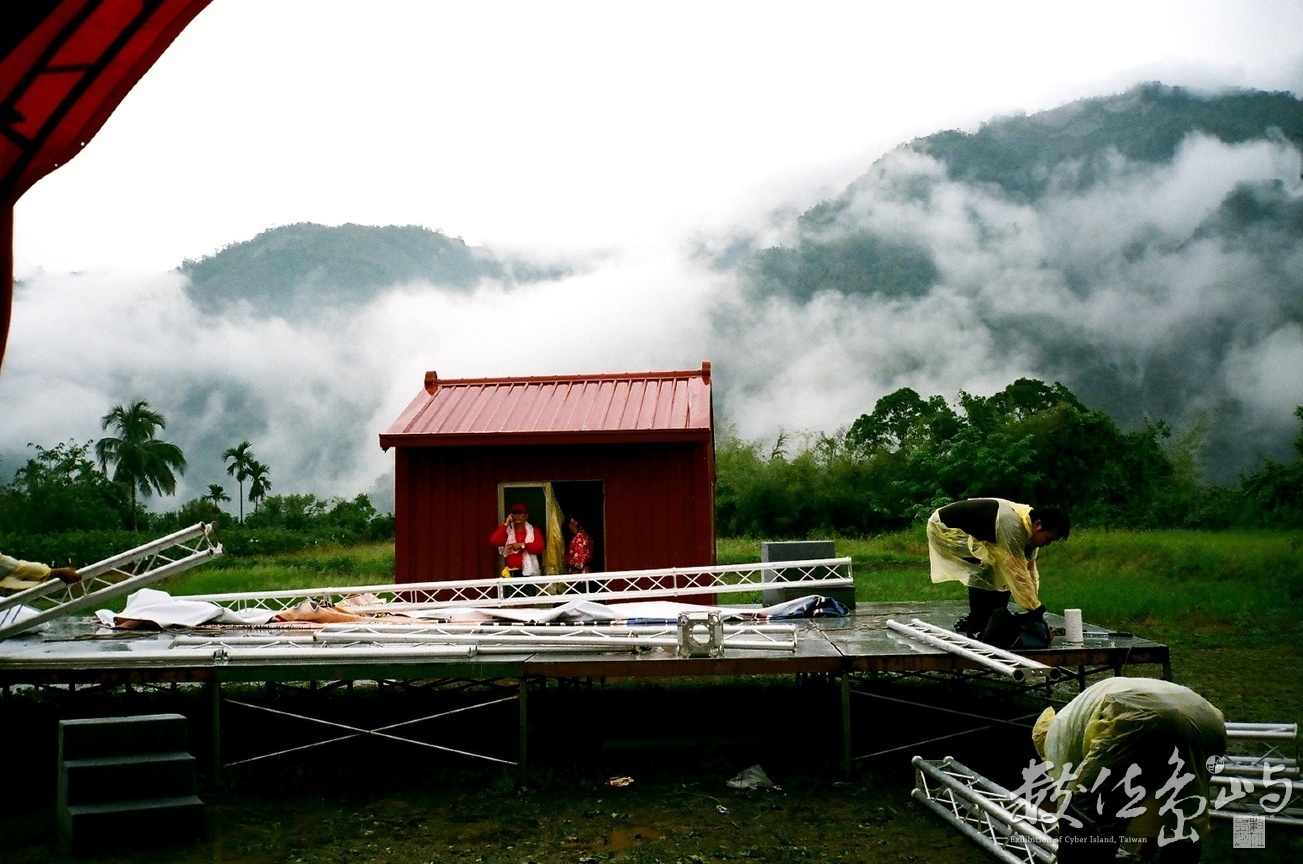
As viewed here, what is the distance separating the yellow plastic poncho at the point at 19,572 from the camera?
7.34 meters

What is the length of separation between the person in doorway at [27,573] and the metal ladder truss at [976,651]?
6469 mm

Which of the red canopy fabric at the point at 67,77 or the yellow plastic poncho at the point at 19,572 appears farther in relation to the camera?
the yellow plastic poncho at the point at 19,572

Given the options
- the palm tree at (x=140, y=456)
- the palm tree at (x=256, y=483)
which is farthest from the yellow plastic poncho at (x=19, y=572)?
the palm tree at (x=256, y=483)

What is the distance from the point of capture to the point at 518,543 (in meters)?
11.7

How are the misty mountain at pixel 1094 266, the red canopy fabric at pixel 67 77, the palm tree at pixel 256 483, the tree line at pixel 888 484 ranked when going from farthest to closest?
the misty mountain at pixel 1094 266, the palm tree at pixel 256 483, the tree line at pixel 888 484, the red canopy fabric at pixel 67 77

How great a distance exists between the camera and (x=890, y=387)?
84750mm

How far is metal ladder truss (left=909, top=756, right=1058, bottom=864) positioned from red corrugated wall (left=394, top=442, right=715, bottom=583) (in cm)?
570

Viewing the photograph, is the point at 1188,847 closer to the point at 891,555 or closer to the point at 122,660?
the point at 122,660

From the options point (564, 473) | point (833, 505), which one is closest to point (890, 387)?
point (833, 505)

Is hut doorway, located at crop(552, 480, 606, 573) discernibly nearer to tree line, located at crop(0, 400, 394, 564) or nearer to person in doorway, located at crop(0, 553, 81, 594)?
person in doorway, located at crop(0, 553, 81, 594)

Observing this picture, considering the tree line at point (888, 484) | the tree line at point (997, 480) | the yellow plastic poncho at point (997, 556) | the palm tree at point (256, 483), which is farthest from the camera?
the palm tree at point (256, 483)

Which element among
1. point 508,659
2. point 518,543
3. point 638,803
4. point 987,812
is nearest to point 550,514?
point 518,543

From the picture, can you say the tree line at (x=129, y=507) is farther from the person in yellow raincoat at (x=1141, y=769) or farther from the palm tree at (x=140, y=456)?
the person in yellow raincoat at (x=1141, y=769)

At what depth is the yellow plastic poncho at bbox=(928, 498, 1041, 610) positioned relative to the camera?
758cm
